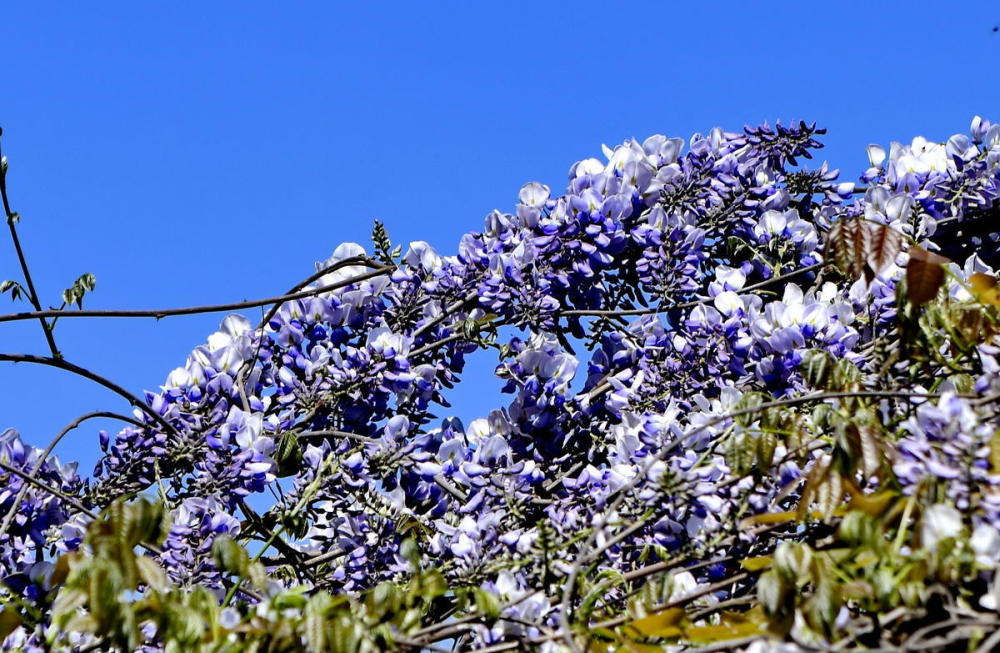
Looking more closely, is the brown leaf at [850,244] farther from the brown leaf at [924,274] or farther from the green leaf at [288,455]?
the green leaf at [288,455]

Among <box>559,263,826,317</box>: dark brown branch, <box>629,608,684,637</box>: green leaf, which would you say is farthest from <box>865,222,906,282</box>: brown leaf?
<box>559,263,826,317</box>: dark brown branch

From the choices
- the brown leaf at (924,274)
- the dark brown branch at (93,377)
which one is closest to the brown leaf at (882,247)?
the brown leaf at (924,274)

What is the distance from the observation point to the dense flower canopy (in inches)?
67.2

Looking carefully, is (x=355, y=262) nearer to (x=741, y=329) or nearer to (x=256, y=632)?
(x=741, y=329)

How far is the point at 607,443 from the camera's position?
122 inches

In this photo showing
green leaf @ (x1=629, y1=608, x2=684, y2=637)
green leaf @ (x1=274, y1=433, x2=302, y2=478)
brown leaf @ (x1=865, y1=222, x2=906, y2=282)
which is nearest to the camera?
green leaf @ (x1=629, y1=608, x2=684, y2=637)

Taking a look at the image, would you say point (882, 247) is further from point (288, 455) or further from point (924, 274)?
point (288, 455)

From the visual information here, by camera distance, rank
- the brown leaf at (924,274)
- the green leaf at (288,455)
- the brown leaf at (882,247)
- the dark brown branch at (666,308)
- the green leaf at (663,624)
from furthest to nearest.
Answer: the dark brown branch at (666,308)
the green leaf at (288,455)
the brown leaf at (882,247)
the brown leaf at (924,274)
the green leaf at (663,624)

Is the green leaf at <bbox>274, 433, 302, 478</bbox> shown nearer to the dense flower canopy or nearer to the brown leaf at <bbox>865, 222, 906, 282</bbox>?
the dense flower canopy

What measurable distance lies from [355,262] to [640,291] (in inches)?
33.8

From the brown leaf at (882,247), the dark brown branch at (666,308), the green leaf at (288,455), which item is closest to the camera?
the brown leaf at (882,247)

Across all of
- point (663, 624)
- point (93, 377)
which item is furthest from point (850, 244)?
point (93, 377)

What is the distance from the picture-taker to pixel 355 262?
334 cm

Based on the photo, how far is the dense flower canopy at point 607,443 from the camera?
171 centimetres
